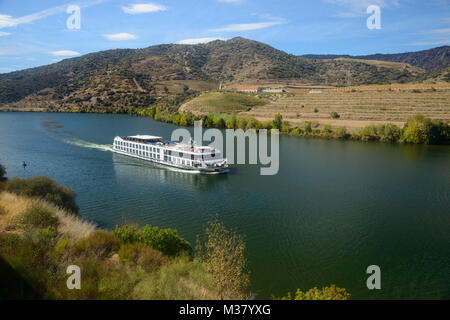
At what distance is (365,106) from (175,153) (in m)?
49.5

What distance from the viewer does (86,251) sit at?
1128cm

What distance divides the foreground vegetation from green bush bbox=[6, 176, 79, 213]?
252cm

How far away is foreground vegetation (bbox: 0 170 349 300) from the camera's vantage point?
9.05 m

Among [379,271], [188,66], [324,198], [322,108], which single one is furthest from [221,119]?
[188,66]

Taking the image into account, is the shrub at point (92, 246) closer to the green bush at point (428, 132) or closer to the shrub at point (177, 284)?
the shrub at point (177, 284)

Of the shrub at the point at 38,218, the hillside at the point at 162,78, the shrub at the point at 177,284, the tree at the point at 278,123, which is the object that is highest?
the hillside at the point at 162,78

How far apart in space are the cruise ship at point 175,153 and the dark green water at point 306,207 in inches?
62.2

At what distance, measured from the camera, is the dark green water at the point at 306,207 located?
15277mm

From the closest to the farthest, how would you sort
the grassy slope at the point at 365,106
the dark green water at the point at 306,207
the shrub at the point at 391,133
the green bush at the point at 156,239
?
1. the green bush at the point at 156,239
2. the dark green water at the point at 306,207
3. the shrub at the point at 391,133
4. the grassy slope at the point at 365,106

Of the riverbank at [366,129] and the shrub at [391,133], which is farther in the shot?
the shrub at [391,133]

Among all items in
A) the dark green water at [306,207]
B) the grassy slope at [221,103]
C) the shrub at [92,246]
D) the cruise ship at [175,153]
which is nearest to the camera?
the shrub at [92,246]

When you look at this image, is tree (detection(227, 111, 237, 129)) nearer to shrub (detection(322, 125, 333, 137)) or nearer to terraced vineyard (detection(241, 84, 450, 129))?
terraced vineyard (detection(241, 84, 450, 129))

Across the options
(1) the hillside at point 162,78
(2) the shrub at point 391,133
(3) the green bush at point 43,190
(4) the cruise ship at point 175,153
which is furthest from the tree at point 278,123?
(3) the green bush at point 43,190

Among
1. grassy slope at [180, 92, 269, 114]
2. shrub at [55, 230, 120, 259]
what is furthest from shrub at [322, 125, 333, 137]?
shrub at [55, 230, 120, 259]
